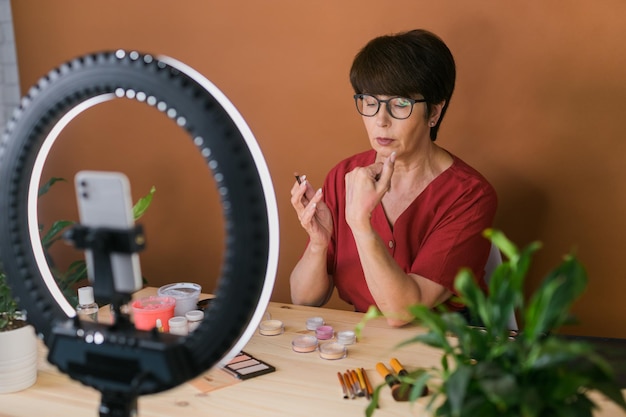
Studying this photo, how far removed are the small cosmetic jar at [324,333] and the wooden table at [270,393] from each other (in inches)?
2.6

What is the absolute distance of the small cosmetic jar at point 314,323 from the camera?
59.9 inches

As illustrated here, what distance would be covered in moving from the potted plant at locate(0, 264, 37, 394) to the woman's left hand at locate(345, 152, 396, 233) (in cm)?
78

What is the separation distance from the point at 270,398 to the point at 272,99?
153cm

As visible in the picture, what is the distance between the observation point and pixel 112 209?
678 mm

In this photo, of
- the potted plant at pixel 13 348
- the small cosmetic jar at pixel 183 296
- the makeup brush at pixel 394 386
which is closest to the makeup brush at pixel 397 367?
the makeup brush at pixel 394 386

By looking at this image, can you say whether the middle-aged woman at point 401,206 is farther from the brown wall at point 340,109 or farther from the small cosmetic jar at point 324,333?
the brown wall at point 340,109

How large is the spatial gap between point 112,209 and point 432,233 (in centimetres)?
127

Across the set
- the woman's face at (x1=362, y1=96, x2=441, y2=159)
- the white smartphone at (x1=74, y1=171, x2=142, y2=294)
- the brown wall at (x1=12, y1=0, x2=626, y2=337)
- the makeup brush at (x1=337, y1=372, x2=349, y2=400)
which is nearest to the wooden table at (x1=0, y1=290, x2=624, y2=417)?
the makeup brush at (x1=337, y1=372, x2=349, y2=400)

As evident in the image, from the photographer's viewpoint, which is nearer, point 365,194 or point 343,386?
point 343,386

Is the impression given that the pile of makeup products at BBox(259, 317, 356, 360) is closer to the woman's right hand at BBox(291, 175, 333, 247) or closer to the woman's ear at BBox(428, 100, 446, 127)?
the woman's right hand at BBox(291, 175, 333, 247)

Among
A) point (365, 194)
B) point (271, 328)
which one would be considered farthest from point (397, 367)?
point (365, 194)

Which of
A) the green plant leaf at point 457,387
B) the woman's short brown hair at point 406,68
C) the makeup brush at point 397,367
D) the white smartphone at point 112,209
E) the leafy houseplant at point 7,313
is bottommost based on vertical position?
the makeup brush at point 397,367

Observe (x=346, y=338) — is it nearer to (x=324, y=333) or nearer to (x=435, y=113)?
(x=324, y=333)

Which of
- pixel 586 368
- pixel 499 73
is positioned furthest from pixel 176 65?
pixel 499 73
